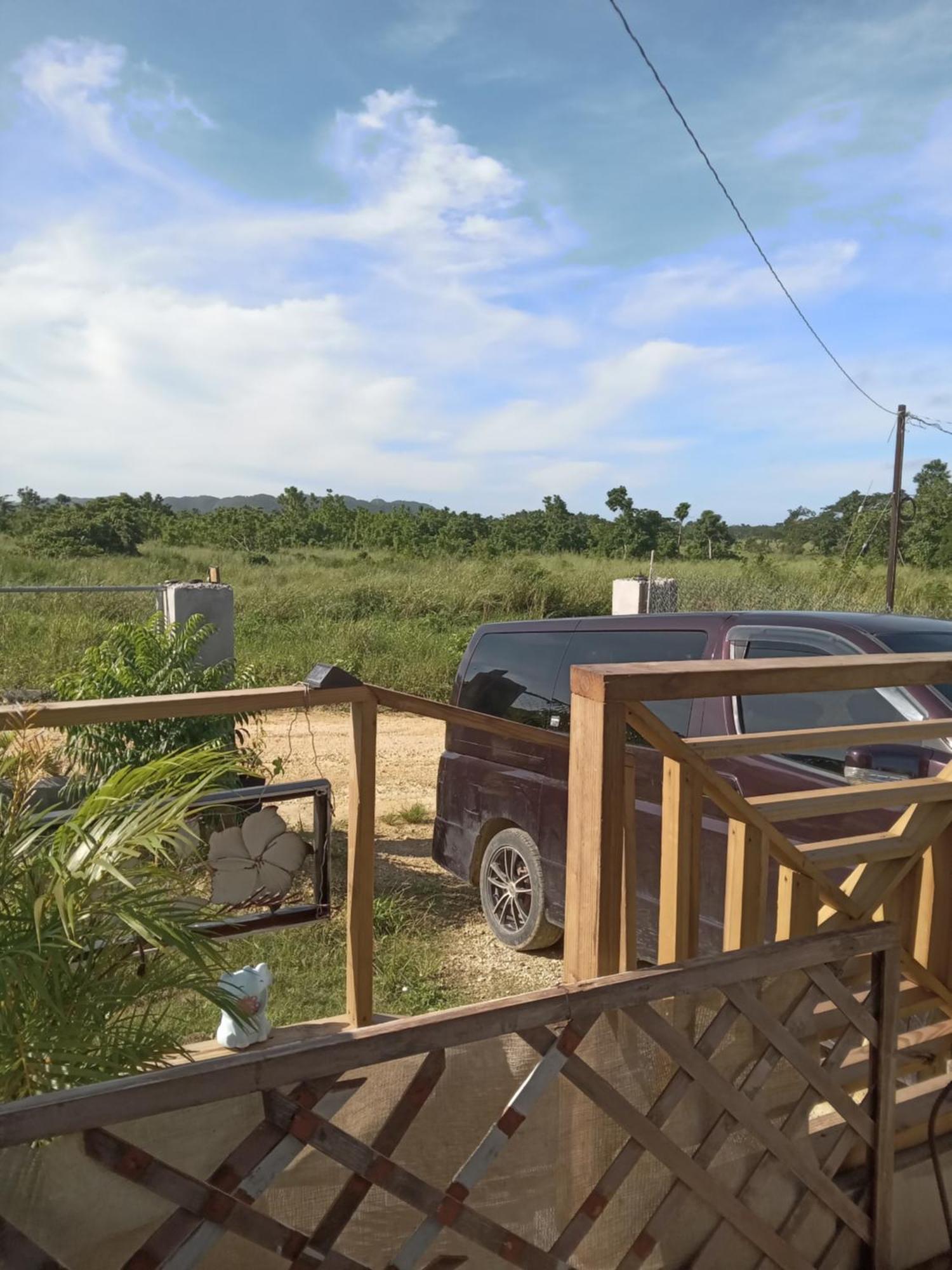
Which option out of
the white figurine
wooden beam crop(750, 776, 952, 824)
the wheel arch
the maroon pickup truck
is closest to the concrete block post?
the maroon pickup truck

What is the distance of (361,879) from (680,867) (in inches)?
45.9

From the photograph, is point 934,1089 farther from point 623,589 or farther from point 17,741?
point 623,589

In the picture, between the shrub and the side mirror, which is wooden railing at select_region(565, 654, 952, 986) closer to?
the side mirror

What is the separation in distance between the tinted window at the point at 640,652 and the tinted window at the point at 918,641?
78cm

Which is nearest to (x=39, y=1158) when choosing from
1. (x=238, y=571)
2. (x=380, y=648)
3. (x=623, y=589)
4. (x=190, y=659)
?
(x=190, y=659)

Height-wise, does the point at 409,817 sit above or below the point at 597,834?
below

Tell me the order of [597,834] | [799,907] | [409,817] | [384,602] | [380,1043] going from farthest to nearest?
[384,602], [409,817], [799,907], [597,834], [380,1043]

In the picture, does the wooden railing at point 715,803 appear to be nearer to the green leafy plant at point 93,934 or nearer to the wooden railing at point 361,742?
the wooden railing at point 361,742

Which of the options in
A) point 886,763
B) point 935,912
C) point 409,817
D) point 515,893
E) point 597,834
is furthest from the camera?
point 409,817

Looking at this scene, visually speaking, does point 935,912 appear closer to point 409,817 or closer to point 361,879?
point 361,879

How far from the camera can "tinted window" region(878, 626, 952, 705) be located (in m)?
3.87

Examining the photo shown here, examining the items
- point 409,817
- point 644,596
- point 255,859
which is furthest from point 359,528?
point 255,859

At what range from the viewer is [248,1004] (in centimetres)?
317

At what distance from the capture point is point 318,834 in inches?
131
